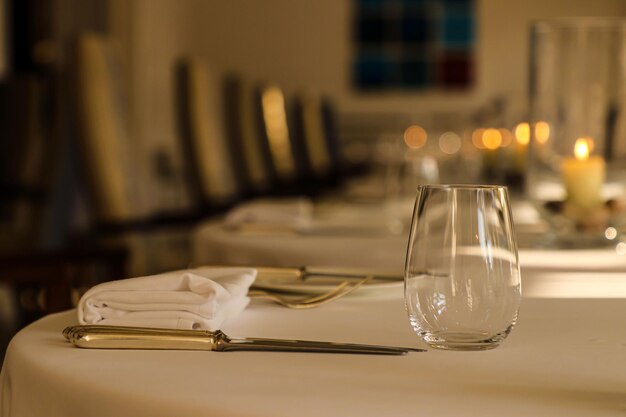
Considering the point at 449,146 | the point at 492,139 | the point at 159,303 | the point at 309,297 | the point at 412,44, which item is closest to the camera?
the point at 159,303

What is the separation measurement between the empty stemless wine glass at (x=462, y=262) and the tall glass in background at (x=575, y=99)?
92 cm

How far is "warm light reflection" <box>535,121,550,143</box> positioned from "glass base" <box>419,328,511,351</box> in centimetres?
102

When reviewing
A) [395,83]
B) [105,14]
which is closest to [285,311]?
[105,14]

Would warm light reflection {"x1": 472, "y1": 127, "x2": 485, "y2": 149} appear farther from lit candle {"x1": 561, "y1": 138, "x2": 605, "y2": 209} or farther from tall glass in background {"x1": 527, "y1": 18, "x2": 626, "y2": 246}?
lit candle {"x1": 561, "y1": 138, "x2": 605, "y2": 209}

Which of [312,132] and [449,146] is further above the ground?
[449,146]

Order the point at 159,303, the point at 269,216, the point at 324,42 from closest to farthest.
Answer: the point at 159,303, the point at 269,216, the point at 324,42

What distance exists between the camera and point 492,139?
3.72m

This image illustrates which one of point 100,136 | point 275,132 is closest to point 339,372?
point 100,136

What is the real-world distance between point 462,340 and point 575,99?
3.50 feet

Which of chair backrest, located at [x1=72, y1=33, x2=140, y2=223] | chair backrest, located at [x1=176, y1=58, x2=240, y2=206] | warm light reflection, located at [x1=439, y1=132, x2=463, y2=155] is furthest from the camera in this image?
warm light reflection, located at [x1=439, y1=132, x2=463, y2=155]

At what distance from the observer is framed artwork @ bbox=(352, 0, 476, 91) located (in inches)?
414

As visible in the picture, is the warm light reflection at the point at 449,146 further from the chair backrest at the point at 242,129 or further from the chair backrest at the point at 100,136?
the chair backrest at the point at 100,136

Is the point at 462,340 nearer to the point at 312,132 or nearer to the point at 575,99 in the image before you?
the point at 575,99

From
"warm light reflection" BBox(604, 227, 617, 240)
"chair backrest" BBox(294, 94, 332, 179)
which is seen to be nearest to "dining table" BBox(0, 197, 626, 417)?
"warm light reflection" BBox(604, 227, 617, 240)
